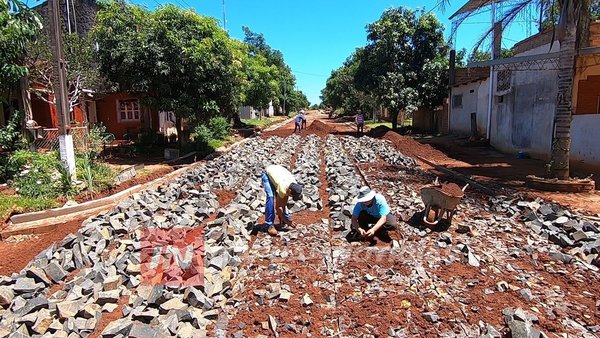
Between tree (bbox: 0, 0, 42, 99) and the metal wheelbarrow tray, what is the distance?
966 centimetres

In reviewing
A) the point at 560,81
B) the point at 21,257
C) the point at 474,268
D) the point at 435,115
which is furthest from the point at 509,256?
the point at 435,115

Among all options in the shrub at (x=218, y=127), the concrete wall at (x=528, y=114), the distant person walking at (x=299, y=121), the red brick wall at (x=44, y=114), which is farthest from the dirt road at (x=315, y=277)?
the distant person walking at (x=299, y=121)

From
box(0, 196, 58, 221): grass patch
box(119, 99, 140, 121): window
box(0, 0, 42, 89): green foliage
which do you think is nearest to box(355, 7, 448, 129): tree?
box(119, 99, 140, 121): window

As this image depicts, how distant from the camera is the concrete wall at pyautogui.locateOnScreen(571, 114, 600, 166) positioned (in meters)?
11.4

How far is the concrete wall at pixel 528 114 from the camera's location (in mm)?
13492

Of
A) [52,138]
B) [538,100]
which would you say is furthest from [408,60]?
[52,138]

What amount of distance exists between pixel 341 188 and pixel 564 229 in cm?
465

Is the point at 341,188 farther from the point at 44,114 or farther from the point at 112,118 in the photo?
the point at 112,118

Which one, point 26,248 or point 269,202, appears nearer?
point 26,248

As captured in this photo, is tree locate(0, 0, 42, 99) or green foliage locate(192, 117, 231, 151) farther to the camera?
green foliage locate(192, 117, 231, 151)

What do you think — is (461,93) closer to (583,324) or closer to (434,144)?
(434,144)

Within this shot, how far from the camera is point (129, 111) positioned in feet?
76.3

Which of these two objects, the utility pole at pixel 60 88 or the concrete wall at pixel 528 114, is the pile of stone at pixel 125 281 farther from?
the concrete wall at pixel 528 114

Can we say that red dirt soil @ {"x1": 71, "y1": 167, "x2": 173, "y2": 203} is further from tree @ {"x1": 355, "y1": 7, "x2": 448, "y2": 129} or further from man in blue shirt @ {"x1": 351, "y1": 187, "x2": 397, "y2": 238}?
tree @ {"x1": 355, "y1": 7, "x2": 448, "y2": 129}
